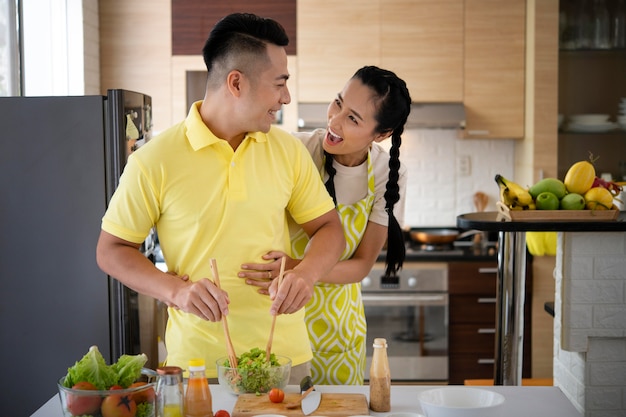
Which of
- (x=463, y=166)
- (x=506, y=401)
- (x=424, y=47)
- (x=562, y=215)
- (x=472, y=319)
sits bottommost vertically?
(x=472, y=319)

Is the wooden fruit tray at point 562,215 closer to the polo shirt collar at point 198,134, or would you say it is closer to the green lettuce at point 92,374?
the polo shirt collar at point 198,134

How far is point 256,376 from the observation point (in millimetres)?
1781

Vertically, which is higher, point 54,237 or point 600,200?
point 600,200

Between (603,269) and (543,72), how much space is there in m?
2.04

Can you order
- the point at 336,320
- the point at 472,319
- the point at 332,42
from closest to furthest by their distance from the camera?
the point at 336,320 < the point at 472,319 < the point at 332,42

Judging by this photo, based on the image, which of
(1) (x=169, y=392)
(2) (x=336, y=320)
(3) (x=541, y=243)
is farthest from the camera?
(3) (x=541, y=243)

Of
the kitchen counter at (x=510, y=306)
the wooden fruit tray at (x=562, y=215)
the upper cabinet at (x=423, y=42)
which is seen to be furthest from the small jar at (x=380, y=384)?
the upper cabinet at (x=423, y=42)

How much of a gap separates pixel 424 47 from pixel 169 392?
3.50m

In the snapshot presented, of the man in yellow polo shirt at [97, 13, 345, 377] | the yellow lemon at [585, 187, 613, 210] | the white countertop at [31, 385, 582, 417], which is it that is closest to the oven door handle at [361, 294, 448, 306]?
the yellow lemon at [585, 187, 613, 210]

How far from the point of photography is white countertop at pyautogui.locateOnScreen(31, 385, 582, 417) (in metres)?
1.76

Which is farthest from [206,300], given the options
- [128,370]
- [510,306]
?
[510,306]

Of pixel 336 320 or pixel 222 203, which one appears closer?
pixel 222 203

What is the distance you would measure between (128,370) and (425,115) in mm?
3451

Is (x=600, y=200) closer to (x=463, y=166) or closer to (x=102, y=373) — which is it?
(x=102, y=373)
